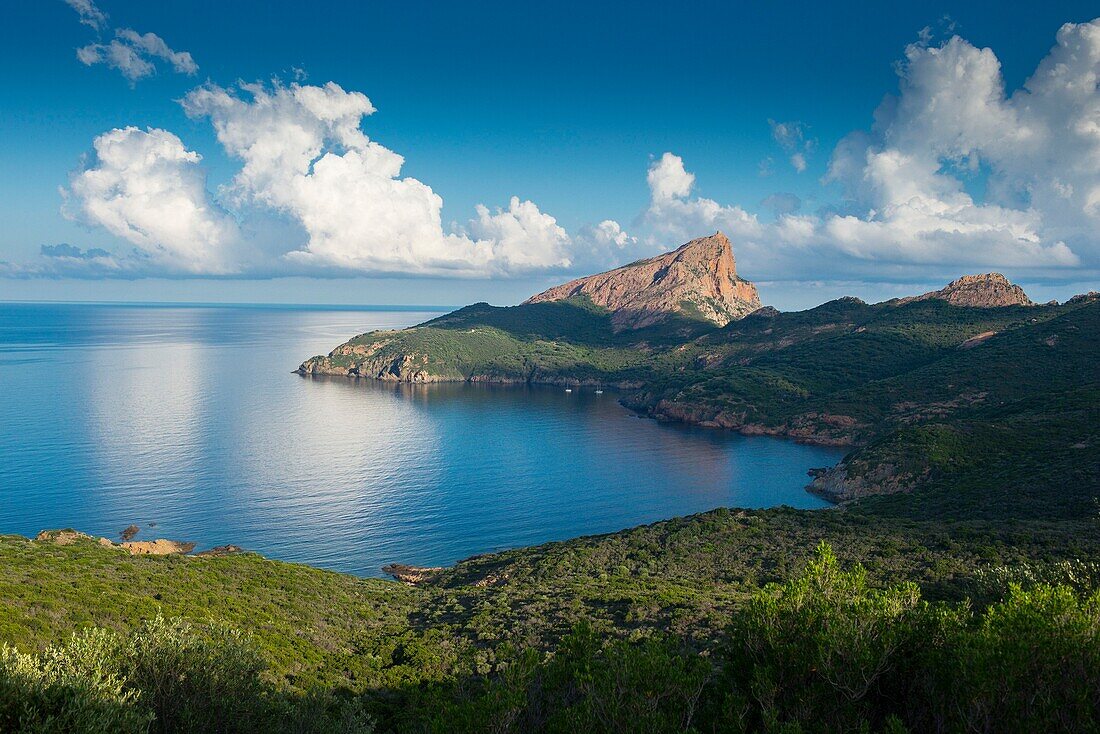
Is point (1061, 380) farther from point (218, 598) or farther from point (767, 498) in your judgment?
point (218, 598)

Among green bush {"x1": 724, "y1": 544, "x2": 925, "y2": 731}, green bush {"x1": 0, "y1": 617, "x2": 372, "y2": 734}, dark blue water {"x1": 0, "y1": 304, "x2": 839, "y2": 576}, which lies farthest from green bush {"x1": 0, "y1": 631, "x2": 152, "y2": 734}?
dark blue water {"x1": 0, "y1": 304, "x2": 839, "y2": 576}

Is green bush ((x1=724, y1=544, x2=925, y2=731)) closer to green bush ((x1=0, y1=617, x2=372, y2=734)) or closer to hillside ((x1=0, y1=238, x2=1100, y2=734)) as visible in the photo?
hillside ((x1=0, y1=238, x2=1100, y2=734))

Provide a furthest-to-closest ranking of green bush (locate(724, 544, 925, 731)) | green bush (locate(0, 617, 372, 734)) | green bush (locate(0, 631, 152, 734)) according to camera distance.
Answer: green bush (locate(724, 544, 925, 731)) → green bush (locate(0, 617, 372, 734)) → green bush (locate(0, 631, 152, 734))

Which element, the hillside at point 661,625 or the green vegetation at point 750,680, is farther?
the hillside at point 661,625

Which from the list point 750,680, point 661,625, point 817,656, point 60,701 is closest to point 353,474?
point 661,625

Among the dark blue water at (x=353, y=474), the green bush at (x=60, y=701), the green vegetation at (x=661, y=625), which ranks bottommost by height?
the dark blue water at (x=353, y=474)

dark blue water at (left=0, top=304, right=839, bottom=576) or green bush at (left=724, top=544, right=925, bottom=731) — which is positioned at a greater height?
green bush at (left=724, top=544, right=925, bottom=731)

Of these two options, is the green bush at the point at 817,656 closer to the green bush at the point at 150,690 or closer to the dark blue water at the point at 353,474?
the green bush at the point at 150,690

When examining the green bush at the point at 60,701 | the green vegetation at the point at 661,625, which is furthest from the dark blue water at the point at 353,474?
the green bush at the point at 60,701
